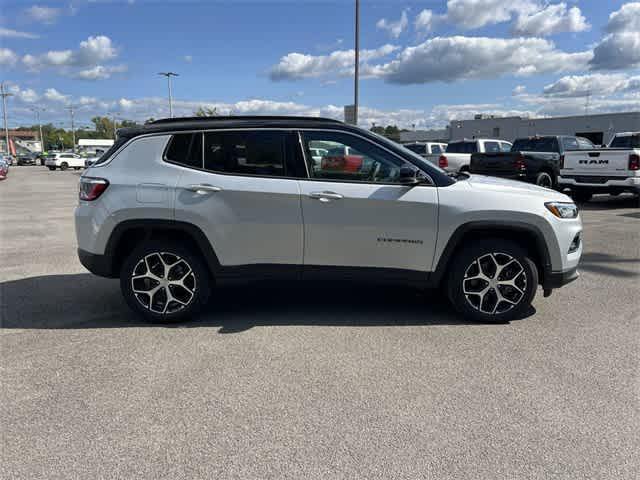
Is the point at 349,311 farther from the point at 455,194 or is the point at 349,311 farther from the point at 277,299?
the point at 455,194

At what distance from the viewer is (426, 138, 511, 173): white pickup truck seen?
1764cm

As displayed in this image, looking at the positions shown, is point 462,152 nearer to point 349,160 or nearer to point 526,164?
point 526,164

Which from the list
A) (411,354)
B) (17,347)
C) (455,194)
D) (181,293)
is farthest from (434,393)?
(17,347)

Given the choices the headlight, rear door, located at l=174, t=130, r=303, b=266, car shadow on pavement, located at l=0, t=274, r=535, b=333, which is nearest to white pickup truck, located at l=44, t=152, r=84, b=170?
car shadow on pavement, located at l=0, t=274, r=535, b=333

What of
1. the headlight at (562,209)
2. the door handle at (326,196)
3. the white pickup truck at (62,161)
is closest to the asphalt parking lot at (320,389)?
the headlight at (562,209)

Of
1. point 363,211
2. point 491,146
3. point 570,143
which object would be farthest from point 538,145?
point 363,211

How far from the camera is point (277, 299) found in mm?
5184

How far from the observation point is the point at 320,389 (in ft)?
10.6

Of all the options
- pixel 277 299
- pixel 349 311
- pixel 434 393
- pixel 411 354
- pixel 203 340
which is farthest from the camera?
pixel 277 299

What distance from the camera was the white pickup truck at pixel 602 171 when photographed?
11609 mm

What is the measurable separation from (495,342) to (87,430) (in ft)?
10.1

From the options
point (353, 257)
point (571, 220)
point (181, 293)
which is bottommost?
point (181, 293)

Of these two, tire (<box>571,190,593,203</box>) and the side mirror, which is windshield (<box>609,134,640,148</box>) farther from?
the side mirror

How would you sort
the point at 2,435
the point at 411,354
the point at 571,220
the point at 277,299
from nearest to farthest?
the point at 2,435, the point at 411,354, the point at 571,220, the point at 277,299
